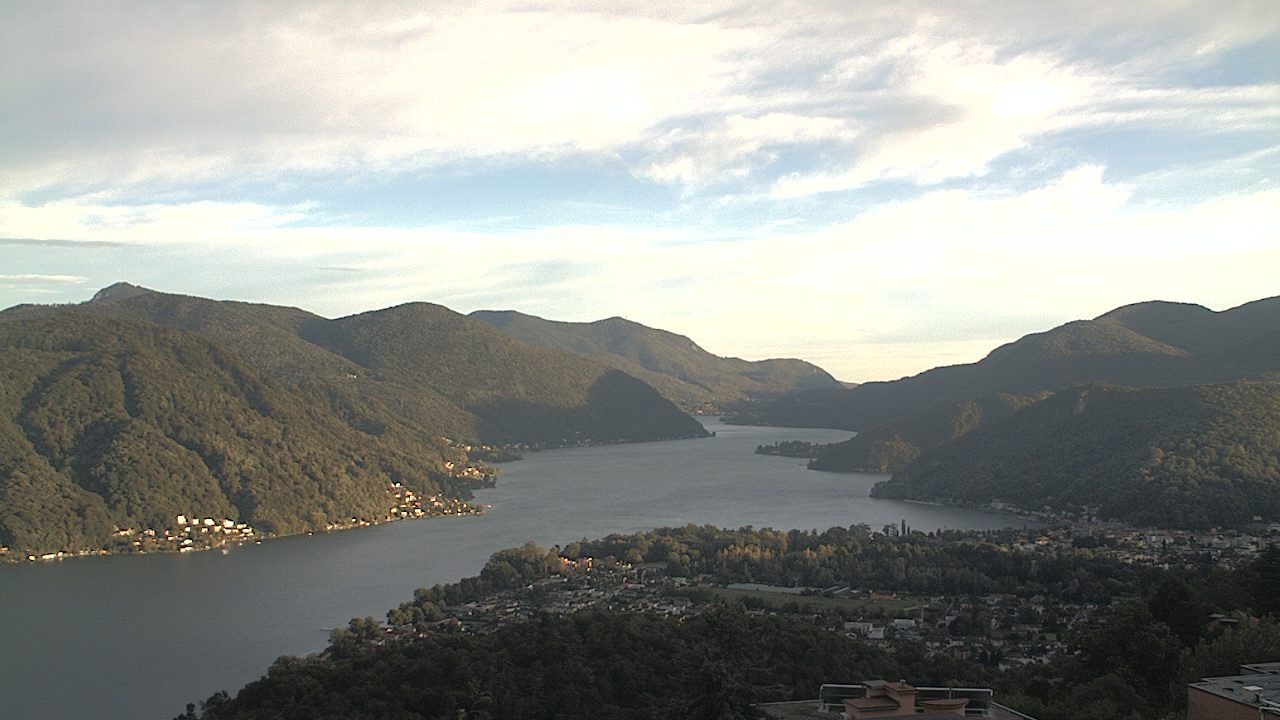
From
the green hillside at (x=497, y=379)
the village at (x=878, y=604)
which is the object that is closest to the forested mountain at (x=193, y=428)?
the green hillside at (x=497, y=379)

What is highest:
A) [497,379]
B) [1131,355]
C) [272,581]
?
[1131,355]

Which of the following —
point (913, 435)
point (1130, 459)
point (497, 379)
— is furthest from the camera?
point (497, 379)

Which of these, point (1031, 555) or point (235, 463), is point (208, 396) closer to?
point (235, 463)

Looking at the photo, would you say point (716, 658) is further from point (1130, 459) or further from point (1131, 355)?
point (1131, 355)

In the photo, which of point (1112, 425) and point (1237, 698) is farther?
point (1112, 425)

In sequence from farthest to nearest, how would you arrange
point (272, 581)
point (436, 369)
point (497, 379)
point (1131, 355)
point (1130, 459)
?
point (497, 379) < point (436, 369) < point (1131, 355) < point (1130, 459) < point (272, 581)

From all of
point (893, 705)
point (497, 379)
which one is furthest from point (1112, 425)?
point (497, 379)

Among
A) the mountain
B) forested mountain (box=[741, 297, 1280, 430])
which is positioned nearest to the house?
forested mountain (box=[741, 297, 1280, 430])

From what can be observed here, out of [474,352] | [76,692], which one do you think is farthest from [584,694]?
[474,352]
